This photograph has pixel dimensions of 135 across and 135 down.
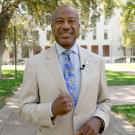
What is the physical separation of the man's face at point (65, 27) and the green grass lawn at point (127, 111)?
6788 mm

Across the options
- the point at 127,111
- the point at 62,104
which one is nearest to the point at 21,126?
the point at 127,111

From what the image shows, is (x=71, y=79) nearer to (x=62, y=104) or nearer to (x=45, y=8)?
(x=62, y=104)

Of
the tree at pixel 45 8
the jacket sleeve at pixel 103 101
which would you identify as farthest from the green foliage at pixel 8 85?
the jacket sleeve at pixel 103 101

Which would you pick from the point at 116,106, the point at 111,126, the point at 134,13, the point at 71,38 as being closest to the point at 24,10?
the point at 134,13

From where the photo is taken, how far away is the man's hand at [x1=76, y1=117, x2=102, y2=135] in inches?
106

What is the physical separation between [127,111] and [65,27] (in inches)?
345

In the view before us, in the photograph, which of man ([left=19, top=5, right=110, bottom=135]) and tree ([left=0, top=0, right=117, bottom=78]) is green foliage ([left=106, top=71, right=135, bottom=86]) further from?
man ([left=19, top=5, right=110, bottom=135])

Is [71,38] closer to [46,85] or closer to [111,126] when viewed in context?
[46,85]

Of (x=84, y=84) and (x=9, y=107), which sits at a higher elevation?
(x=84, y=84)

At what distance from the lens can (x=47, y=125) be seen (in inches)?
107

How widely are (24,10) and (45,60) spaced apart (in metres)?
21.1

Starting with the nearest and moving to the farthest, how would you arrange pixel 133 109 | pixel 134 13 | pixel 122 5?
1. pixel 133 109
2. pixel 122 5
3. pixel 134 13

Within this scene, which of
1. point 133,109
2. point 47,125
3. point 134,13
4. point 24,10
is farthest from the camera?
point 134,13

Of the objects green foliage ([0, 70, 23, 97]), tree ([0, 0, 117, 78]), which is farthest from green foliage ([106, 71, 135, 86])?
green foliage ([0, 70, 23, 97])
